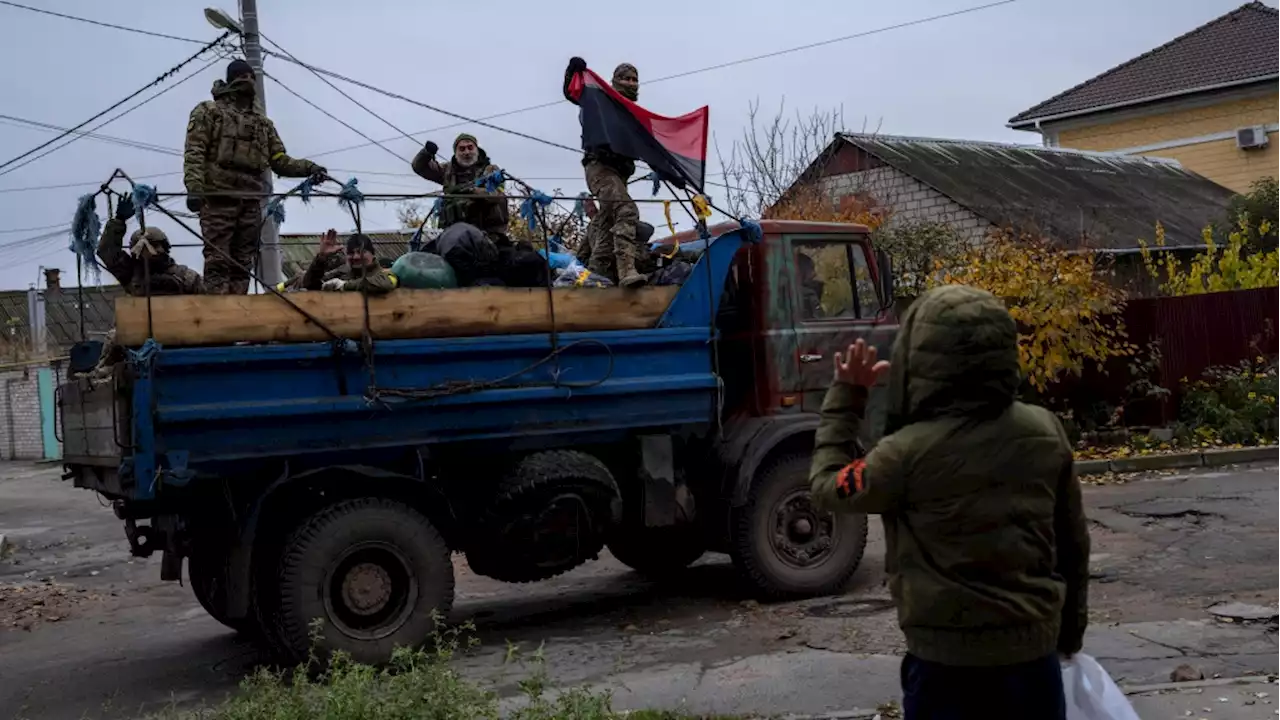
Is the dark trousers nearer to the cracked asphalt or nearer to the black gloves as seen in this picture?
the cracked asphalt

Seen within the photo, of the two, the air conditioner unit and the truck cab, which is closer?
the truck cab

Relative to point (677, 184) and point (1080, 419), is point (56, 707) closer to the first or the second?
point (677, 184)

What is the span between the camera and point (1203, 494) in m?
10.9

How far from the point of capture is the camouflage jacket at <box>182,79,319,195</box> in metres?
7.90

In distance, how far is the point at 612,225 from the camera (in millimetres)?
8047

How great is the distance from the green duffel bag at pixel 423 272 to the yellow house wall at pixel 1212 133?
1072 inches

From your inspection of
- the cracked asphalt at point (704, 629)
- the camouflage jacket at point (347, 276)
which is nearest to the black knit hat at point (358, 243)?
the camouflage jacket at point (347, 276)

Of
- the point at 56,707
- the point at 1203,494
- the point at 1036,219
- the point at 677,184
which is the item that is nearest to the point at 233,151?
the point at 677,184

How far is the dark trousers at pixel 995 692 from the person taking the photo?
8.92 feet

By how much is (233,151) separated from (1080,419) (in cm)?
1020

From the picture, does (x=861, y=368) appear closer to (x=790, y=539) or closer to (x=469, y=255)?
(x=469, y=255)

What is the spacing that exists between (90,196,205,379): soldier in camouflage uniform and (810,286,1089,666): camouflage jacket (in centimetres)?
510

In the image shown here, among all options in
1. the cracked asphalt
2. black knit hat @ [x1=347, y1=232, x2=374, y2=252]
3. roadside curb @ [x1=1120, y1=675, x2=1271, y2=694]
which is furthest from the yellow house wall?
black knit hat @ [x1=347, y1=232, x2=374, y2=252]

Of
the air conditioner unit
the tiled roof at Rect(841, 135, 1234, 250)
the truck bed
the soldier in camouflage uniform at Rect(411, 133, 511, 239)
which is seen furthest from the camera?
the air conditioner unit
